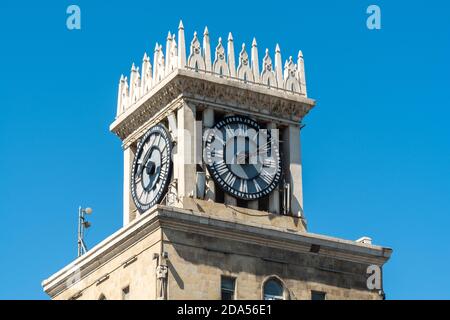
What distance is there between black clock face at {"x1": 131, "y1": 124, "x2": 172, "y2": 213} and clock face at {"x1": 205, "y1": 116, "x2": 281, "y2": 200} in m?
2.65

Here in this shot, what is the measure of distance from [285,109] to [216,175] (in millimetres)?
7108

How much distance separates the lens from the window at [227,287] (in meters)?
102

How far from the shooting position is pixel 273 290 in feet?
339

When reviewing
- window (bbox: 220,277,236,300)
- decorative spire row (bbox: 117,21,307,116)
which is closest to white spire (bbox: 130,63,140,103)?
decorative spire row (bbox: 117,21,307,116)

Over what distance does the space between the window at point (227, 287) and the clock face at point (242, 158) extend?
5.72 meters

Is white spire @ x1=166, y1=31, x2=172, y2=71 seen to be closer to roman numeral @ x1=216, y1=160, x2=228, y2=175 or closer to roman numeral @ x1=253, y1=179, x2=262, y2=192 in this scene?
roman numeral @ x1=216, y1=160, x2=228, y2=175

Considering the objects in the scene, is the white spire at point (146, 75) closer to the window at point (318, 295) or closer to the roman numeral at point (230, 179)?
the roman numeral at point (230, 179)

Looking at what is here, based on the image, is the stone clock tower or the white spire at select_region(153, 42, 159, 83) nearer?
the stone clock tower

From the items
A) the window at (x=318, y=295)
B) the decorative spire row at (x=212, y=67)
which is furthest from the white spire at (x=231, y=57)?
the window at (x=318, y=295)

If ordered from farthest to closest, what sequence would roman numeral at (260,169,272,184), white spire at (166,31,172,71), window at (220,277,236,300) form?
white spire at (166,31,172,71) < roman numeral at (260,169,272,184) < window at (220,277,236,300)

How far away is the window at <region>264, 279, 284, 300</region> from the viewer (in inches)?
4055
